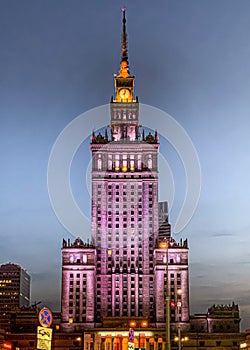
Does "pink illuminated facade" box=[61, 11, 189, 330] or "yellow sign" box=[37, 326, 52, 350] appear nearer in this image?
"yellow sign" box=[37, 326, 52, 350]

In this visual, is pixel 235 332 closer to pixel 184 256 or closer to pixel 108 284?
pixel 184 256

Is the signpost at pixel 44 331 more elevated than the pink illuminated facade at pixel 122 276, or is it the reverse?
the pink illuminated facade at pixel 122 276

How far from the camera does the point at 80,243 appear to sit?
195m

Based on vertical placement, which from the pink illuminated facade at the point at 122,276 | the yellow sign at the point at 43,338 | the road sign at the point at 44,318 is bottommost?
the yellow sign at the point at 43,338

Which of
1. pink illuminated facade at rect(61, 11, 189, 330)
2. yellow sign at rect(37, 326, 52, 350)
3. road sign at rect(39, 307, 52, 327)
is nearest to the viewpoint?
yellow sign at rect(37, 326, 52, 350)

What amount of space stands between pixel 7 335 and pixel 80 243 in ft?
126

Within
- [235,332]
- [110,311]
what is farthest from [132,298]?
[235,332]

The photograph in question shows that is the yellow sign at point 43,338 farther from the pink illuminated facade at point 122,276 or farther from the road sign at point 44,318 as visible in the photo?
the pink illuminated facade at point 122,276

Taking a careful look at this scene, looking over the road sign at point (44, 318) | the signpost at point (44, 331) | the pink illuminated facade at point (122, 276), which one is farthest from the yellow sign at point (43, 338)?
the pink illuminated facade at point (122, 276)

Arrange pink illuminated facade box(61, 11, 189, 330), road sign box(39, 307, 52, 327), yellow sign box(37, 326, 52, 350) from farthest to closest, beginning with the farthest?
1. pink illuminated facade box(61, 11, 189, 330)
2. road sign box(39, 307, 52, 327)
3. yellow sign box(37, 326, 52, 350)

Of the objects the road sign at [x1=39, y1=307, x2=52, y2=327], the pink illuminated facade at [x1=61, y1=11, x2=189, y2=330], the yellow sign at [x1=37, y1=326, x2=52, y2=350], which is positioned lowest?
the yellow sign at [x1=37, y1=326, x2=52, y2=350]

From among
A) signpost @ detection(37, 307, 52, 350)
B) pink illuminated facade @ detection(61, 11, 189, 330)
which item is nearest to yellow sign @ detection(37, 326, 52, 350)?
signpost @ detection(37, 307, 52, 350)

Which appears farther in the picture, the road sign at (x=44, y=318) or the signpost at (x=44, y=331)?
the road sign at (x=44, y=318)

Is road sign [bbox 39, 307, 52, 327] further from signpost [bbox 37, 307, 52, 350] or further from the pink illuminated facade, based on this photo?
the pink illuminated facade
